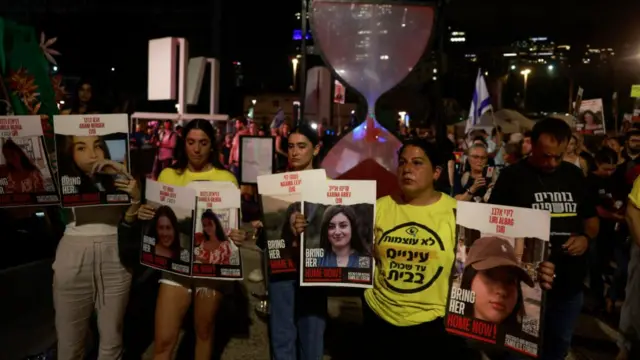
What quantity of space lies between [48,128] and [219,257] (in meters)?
1.28

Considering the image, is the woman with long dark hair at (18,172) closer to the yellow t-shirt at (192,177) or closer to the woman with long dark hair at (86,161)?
the woman with long dark hair at (86,161)

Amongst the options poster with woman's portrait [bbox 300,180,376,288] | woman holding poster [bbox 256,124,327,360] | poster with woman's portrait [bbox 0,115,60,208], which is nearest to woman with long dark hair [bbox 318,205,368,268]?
poster with woman's portrait [bbox 300,180,376,288]

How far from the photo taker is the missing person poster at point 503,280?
247 cm

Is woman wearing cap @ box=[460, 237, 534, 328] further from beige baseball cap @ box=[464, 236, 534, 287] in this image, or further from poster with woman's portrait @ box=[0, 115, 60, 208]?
poster with woman's portrait @ box=[0, 115, 60, 208]

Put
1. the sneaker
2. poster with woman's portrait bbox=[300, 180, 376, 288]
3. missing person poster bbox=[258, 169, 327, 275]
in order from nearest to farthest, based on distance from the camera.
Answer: poster with woman's portrait bbox=[300, 180, 376, 288], missing person poster bbox=[258, 169, 327, 275], the sneaker

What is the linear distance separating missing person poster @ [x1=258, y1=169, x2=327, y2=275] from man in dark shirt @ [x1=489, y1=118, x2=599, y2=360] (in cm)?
135

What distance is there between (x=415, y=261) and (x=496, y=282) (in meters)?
0.42

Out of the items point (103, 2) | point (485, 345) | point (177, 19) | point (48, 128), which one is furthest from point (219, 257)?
point (177, 19)

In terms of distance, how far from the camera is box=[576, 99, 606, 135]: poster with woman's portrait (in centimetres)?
947

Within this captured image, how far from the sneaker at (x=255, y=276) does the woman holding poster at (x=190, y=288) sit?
10.5 ft

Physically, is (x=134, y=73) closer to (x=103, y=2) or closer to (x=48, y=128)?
(x=103, y=2)

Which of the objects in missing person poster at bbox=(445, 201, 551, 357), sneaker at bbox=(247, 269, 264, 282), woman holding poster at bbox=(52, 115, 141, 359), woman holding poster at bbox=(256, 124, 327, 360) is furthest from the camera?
sneaker at bbox=(247, 269, 264, 282)

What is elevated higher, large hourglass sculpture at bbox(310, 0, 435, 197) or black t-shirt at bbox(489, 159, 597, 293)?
large hourglass sculpture at bbox(310, 0, 435, 197)

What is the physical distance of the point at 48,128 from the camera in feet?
10.8
